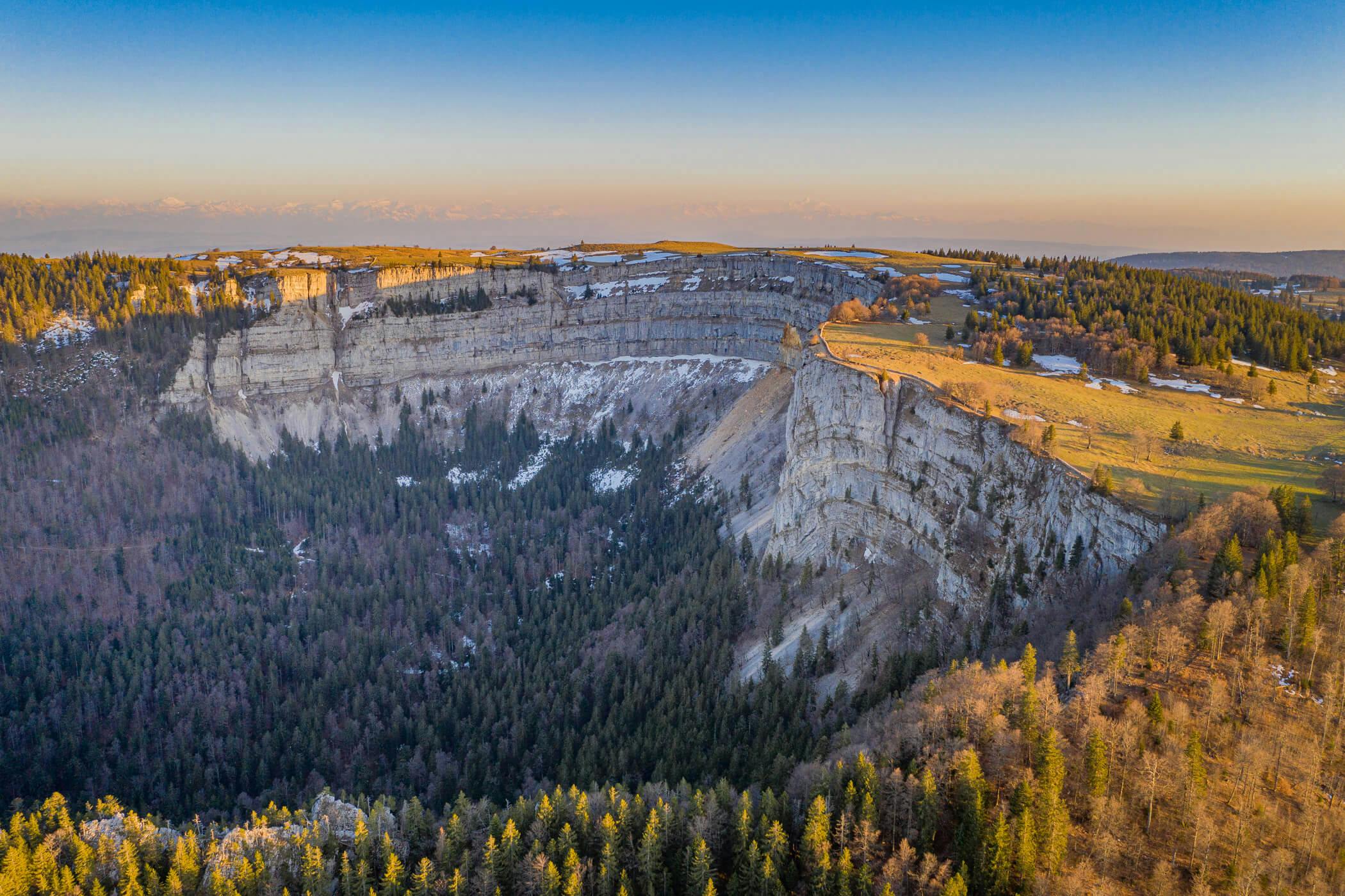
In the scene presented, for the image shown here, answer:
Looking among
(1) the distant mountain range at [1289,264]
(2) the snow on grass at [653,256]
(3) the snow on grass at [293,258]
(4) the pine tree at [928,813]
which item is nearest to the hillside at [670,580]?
(4) the pine tree at [928,813]

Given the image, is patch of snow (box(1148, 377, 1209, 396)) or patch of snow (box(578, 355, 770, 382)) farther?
patch of snow (box(578, 355, 770, 382))

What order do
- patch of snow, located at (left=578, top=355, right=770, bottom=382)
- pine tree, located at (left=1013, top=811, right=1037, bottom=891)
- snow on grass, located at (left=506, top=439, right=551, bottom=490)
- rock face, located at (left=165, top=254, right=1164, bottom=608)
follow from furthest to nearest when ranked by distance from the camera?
1. patch of snow, located at (left=578, top=355, right=770, bottom=382)
2. snow on grass, located at (left=506, top=439, right=551, bottom=490)
3. rock face, located at (left=165, top=254, right=1164, bottom=608)
4. pine tree, located at (left=1013, top=811, right=1037, bottom=891)

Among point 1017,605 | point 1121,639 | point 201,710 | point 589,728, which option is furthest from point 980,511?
point 201,710

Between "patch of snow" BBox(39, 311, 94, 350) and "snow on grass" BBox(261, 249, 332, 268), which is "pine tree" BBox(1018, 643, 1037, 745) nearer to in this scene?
"patch of snow" BBox(39, 311, 94, 350)

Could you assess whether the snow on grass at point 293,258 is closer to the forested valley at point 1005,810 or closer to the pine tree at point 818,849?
the forested valley at point 1005,810

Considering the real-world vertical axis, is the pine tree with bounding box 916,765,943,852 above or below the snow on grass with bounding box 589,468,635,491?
above

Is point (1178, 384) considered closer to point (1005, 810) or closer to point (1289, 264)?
point (1005, 810)

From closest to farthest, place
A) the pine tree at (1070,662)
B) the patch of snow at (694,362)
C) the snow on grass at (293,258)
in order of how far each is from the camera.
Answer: the pine tree at (1070,662) < the patch of snow at (694,362) < the snow on grass at (293,258)

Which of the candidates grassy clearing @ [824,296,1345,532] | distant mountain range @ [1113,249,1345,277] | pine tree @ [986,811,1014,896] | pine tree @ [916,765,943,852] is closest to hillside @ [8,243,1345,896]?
pine tree @ [916,765,943,852]
